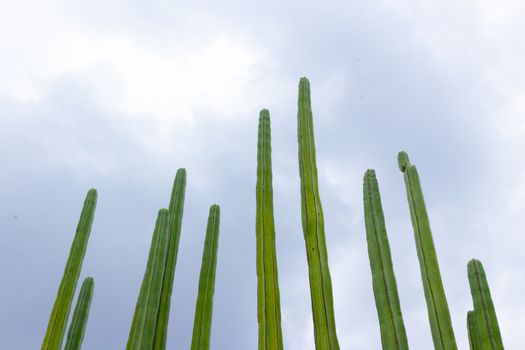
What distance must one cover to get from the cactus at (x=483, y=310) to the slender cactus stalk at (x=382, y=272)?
504 mm

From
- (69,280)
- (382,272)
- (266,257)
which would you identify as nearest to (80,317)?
(69,280)

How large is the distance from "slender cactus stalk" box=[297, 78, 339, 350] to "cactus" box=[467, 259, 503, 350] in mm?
974

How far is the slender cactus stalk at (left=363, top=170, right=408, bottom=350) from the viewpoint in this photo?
11.8 feet

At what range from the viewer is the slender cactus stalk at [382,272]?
361 cm

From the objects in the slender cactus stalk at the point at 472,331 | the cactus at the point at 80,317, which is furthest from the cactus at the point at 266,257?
the cactus at the point at 80,317

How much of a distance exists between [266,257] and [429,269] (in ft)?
3.98

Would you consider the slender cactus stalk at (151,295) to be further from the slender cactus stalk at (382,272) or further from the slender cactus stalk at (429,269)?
the slender cactus stalk at (429,269)

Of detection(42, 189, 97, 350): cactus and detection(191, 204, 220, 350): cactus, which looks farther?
detection(42, 189, 97, 350): cactus

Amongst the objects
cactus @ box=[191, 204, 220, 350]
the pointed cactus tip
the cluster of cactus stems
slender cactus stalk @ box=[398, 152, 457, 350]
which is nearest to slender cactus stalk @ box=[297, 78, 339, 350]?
the cluster of cactus stems

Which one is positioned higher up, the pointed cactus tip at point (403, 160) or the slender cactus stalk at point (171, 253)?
the pointed cactus tip at point (403, 160)

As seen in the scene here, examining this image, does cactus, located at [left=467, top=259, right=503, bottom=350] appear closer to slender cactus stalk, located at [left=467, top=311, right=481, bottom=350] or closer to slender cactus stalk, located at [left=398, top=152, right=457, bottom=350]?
slender cactus stalk, located at [left=398, top=152, right=457, bottom=350]

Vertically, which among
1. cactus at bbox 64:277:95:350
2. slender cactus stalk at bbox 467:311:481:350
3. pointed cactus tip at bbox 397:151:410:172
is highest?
pointed cactus tip at bbox 397:151:410:172

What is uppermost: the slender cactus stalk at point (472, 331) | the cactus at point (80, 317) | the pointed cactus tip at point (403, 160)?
the pointed cactus tip at point (403, 160)

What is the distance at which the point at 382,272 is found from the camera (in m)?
3.93
